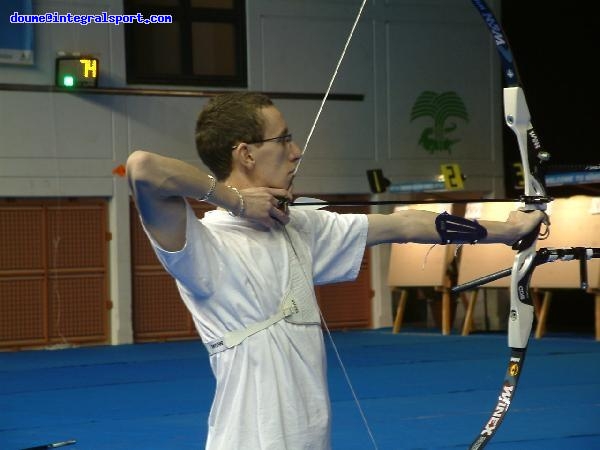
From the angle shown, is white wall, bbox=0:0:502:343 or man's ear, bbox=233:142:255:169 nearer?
man's ear, bbox=233:142:255:169

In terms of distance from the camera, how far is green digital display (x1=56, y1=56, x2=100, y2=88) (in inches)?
491

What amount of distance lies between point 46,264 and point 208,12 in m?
3.41

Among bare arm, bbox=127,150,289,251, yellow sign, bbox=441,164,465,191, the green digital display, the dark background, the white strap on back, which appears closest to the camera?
bare arm, bbox=127,150,289,251

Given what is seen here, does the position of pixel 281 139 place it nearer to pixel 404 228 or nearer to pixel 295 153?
pixel 295 153

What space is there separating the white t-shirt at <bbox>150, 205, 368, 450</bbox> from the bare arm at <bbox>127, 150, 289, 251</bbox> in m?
0.03

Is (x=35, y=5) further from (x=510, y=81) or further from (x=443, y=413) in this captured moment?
(x=510, y=81)

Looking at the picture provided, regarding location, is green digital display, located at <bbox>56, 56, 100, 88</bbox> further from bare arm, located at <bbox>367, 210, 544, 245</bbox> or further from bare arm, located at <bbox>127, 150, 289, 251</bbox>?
bare arm, located at <bbox>127, 150, 289, 251</bbox>

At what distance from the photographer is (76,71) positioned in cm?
1252

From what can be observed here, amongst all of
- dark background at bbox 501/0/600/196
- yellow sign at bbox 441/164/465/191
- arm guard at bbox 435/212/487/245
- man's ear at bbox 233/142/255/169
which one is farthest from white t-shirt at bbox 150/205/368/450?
dark background at bbox 501/0/600/196

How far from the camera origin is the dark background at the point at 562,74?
1376 centimetres

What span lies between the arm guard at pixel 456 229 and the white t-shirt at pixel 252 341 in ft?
1.55

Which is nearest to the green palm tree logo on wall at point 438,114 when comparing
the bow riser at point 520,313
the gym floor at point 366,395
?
the gym floor at point 366,395

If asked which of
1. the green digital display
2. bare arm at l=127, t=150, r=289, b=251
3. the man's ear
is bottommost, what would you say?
bare arm at l=127, t=150, r=289, b=251

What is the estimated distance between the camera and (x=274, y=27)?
45.0 ft
